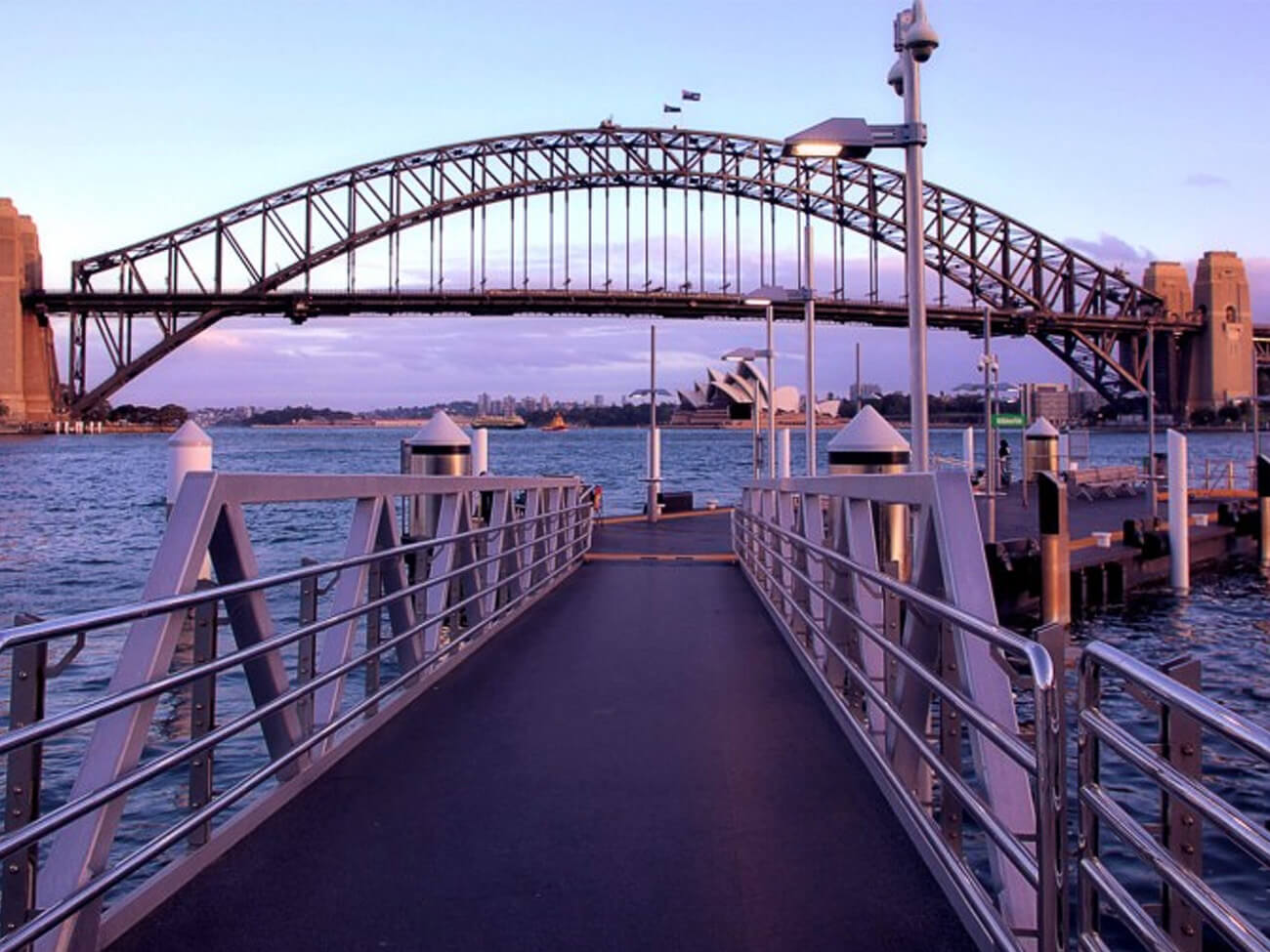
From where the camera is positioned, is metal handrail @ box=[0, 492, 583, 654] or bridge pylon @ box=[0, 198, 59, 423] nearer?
metal handrail @ box=[0, 492, 583, 654]

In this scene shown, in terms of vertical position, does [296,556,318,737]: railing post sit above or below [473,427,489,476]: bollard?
below

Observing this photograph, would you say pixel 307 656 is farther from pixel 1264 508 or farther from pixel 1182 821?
pixel 1264 508

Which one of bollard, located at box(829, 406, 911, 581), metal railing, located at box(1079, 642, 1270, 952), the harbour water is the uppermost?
bollard, located at box(829, 406, 911, 581)

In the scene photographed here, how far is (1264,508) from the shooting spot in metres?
22.2

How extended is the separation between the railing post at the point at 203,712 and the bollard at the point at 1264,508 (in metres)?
21.8

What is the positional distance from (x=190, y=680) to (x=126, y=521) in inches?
1257

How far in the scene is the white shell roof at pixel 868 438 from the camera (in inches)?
459

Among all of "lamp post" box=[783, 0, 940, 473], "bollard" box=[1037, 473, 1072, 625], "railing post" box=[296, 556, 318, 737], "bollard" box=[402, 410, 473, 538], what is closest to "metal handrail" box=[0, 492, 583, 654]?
"railing post" box=[296, 556, 318, 737]

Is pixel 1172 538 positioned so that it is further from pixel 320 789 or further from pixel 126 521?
pixel 126 521

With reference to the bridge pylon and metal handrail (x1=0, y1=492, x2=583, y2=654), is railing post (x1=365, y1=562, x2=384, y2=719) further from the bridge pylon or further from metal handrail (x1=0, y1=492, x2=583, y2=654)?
the bridge pylon

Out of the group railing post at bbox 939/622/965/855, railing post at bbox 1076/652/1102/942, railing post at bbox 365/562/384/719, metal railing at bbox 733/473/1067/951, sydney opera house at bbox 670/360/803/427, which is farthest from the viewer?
sydney opera house at bbox 670/360/803/427

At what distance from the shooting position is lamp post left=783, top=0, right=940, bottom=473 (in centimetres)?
815

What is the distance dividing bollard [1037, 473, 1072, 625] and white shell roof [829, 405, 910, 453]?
2144 millimetres

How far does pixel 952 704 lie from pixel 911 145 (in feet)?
19.2
